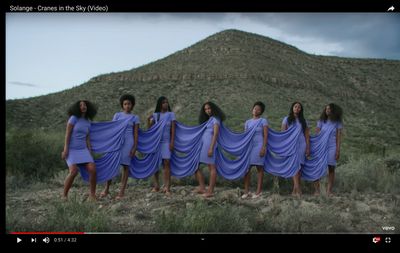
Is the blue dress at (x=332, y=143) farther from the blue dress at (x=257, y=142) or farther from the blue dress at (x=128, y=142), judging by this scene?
the blue dress at (x=128, y=142)

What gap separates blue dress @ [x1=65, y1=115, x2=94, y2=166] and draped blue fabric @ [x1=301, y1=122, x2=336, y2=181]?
3.43 m

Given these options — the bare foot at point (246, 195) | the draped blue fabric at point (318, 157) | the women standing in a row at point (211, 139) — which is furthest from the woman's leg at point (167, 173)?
the draped blue fabric at point (318, 157)

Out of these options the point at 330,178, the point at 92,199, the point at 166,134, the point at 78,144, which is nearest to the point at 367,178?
the point at 330,178

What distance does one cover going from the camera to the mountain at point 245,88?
952 inches

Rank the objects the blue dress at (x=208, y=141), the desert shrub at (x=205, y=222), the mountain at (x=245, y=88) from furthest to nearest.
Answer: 1. the mountain at (x=245, y=88)
2. the blue dress at (x=208, y=141)
3. the desert shrub at (x=205, y=222)

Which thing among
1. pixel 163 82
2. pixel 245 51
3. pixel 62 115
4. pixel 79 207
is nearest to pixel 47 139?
pixel 79 207

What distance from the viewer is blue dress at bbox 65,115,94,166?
19.4 ft

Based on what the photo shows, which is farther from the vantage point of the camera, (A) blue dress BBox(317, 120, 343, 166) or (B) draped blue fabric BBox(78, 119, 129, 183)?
(A) blue dress BBox(317, 120, 343, 166)

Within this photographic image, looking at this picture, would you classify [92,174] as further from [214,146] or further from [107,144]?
[214,146]

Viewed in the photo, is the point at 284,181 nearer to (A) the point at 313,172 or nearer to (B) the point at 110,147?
(A) the point at 313,172

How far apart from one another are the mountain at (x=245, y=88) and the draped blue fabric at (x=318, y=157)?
9486 mm

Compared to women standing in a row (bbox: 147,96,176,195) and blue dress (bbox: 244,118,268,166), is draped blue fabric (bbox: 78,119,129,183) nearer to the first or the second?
women standing in a row (bbox: 147,96,176,195)

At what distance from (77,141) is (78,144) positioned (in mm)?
43
